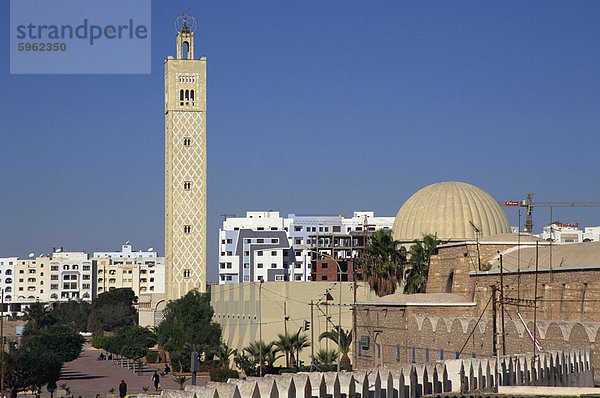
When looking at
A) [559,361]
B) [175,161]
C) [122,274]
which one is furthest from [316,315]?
[122,274]

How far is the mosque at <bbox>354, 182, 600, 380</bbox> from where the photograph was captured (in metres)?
26.2

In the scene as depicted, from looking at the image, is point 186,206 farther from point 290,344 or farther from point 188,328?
point 290,344

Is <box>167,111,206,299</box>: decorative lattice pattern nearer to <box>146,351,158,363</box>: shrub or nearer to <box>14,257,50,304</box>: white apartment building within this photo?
<box>146,351,158,363</box>: shrub

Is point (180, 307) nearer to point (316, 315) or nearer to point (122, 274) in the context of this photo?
point (316, 315)

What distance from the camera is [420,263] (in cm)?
4625

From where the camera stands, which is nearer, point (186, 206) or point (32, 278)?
point (186, 206)

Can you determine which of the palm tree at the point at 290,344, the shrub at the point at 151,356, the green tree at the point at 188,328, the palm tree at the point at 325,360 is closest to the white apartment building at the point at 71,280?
the shrub at the point at 151,356

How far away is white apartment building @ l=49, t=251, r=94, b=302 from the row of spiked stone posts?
421ft

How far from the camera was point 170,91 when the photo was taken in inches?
2670

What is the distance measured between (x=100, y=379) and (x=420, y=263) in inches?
797

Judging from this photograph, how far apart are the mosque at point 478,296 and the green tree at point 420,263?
2.05m

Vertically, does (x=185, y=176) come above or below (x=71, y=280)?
above

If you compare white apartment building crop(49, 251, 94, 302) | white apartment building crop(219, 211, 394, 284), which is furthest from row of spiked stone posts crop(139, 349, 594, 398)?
white apartment building crop(49, 251, 94, 302)

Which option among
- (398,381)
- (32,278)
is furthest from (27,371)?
(32,278)
